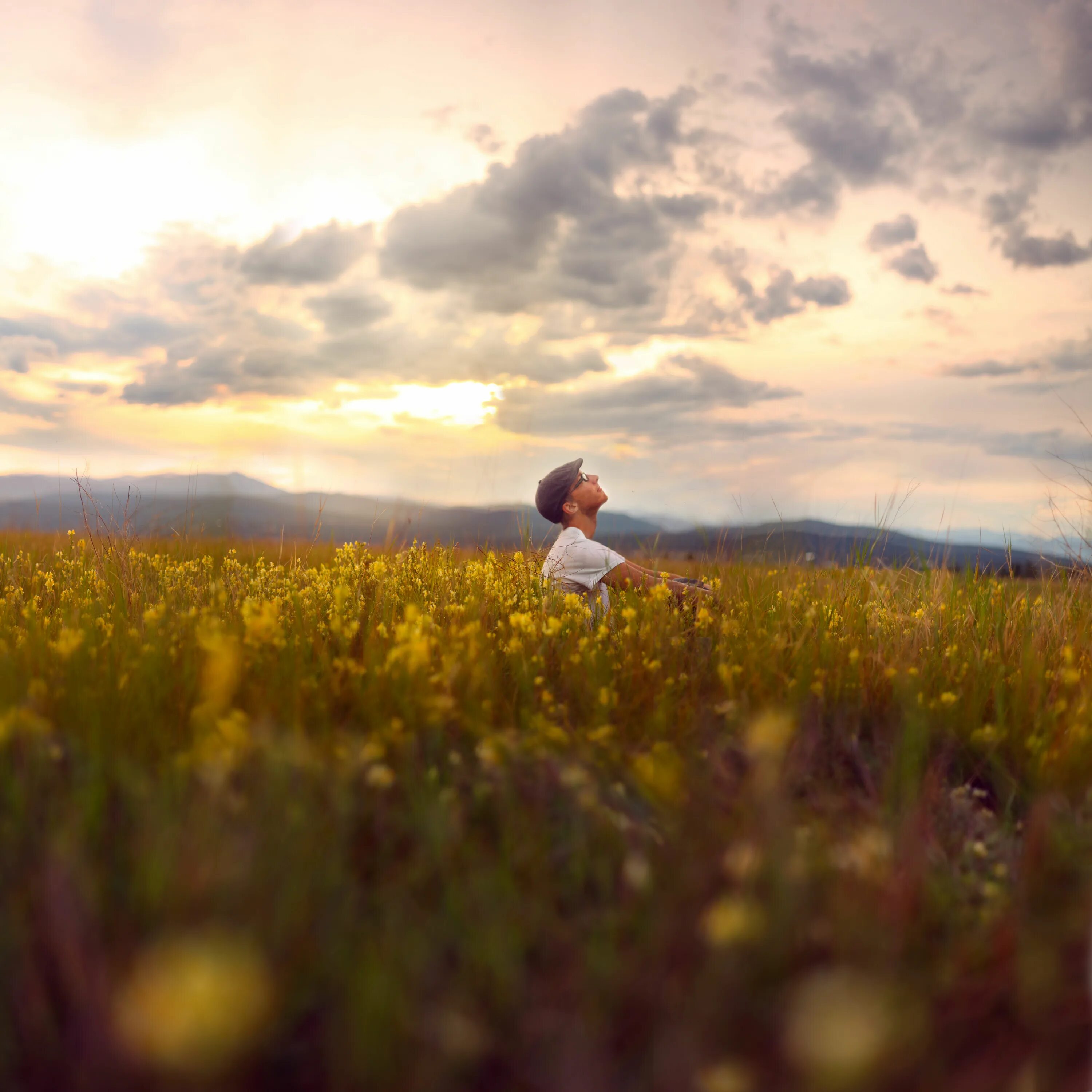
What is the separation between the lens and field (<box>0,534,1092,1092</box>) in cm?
153

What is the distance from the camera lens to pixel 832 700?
3404 millimetres

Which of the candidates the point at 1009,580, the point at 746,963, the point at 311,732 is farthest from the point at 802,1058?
the point at 1009,580

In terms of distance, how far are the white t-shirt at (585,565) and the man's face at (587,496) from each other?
23.8 inches

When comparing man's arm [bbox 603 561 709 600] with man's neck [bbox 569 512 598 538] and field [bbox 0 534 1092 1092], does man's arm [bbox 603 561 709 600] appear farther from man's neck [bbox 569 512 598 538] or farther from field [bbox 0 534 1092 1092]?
field [bbox 0 534 1092 1092]

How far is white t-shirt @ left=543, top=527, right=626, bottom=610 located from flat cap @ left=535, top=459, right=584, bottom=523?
685mm

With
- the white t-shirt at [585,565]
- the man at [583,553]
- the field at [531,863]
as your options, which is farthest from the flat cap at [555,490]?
the field at [531,863]

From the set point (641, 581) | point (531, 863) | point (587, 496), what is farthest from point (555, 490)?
point (531, 863)

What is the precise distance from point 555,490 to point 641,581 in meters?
1.41

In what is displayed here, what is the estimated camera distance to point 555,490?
6.69 meters

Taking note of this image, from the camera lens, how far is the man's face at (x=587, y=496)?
662 cm

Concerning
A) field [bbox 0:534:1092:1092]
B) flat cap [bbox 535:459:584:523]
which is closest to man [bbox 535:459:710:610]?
flat cap [bbox 535:459:584:523]

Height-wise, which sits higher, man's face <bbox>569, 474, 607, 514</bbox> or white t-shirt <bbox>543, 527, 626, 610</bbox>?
man's face <bbox>569, 474, 607, 514</bbox>

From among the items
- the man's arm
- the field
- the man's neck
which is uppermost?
the man's neck

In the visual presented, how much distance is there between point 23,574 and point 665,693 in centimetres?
620
